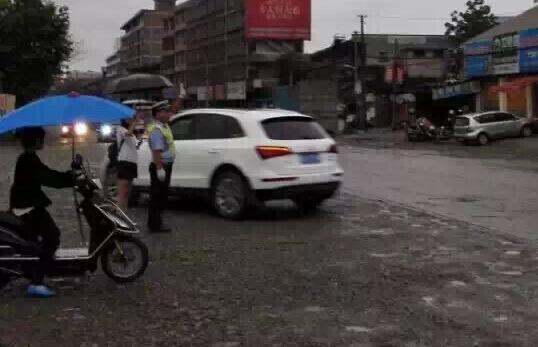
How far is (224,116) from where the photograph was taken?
36.7ft

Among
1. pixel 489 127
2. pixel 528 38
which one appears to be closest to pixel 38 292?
pixel 489 127

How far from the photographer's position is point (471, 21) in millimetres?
83000

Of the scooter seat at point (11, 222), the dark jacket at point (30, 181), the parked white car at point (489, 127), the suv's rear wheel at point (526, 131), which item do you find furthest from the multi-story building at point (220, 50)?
the scooter seat at point (11, 222)

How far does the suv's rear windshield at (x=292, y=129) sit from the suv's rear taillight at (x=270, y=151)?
8.8 inches

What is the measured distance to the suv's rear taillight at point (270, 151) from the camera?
10.4 metres

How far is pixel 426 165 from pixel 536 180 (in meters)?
5.24

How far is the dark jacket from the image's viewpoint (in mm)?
6281

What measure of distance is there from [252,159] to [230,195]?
762 mm

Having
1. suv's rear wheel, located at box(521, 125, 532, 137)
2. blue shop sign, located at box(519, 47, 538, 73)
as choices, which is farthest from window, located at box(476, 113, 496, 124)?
blue shop sign, located at box(519, 47, 538, 73)

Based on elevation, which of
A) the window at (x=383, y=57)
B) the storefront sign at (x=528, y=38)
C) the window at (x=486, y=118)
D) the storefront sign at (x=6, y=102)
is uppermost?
the window at (x=383, y=57)

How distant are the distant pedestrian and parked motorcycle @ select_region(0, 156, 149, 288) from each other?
265 cm

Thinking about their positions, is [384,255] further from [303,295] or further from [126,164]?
[126,164]

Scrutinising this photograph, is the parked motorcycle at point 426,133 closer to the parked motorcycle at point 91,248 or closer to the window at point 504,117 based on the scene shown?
the window at point 504,117

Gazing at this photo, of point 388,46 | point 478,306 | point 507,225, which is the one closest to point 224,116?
point 507,225
